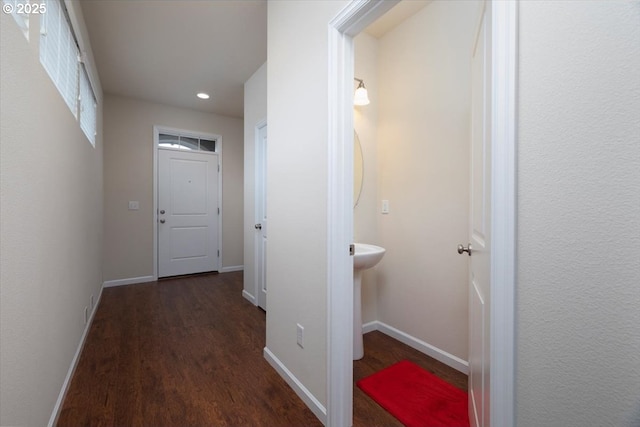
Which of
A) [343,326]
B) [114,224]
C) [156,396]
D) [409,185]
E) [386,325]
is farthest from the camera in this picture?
[114,224]

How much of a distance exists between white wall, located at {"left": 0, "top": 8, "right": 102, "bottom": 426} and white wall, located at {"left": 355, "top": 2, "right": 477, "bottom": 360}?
2.03 meters

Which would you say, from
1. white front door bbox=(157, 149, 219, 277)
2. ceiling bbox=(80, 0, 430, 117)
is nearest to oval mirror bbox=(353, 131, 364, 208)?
ceiling bbox=(80, 0, 430, 117)

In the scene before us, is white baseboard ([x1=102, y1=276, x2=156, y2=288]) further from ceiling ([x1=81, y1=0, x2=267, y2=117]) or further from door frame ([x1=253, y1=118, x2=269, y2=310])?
ceiling ([x1=81, y1=0, x2=267, y2=117])

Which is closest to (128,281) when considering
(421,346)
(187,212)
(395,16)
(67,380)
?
(187,212)

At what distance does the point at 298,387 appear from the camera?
1.67 meters

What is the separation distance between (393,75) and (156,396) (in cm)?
298

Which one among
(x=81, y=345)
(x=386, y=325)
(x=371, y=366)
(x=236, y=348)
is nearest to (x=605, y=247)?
(x=371, y=366)

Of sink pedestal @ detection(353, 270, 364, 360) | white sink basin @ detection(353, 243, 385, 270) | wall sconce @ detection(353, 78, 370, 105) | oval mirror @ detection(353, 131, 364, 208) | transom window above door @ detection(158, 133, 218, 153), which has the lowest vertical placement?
sink pedestal @ detection(353, 270, 364, 360)

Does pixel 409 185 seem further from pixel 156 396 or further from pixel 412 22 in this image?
pixel 156 396

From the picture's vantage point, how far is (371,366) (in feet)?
6.52

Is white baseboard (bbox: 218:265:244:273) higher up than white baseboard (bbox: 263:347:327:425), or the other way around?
white baseboard (bbox: 218:265:244:273)

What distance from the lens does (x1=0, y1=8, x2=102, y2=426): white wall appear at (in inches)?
37.1

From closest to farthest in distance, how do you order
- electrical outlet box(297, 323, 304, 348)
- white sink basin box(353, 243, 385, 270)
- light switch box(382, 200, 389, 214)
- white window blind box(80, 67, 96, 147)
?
electrical outlet box(297, 323, 304, 348), white sink basin box(353, 243, 385, 270), white window blind box(80, 67, 96, 147), light switch box(382, 200, 389, 214)

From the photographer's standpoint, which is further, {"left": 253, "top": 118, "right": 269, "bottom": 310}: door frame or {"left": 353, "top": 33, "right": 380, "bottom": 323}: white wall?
{"left": 253, "top": 118, "right": 269, "bottom": 310}: door frame
